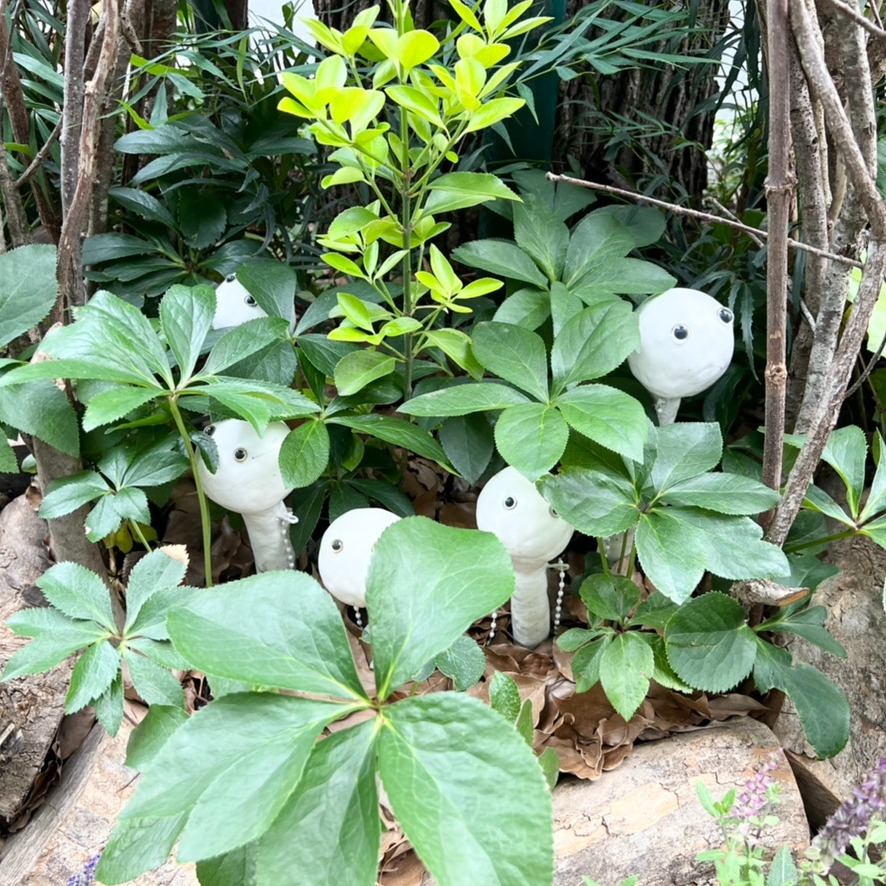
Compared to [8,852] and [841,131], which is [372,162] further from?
[8,852]

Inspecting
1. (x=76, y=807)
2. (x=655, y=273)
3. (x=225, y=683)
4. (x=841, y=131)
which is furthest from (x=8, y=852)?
(x=841, y=131)

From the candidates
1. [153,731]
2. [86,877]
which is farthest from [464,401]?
[86,877]

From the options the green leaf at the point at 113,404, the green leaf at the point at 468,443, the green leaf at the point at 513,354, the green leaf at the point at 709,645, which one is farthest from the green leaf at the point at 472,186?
the green leaf at the point at 709,645

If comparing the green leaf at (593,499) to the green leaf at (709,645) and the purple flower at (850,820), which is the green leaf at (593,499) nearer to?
the green leaf at (709,645)

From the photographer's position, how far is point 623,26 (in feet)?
3.02

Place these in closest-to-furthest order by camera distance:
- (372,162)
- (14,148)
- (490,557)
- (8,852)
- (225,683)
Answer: (490,557), (225,683), (372,162), (8,852), (14,148)

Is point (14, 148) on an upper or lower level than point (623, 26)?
lower

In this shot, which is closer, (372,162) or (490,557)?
(490,557)

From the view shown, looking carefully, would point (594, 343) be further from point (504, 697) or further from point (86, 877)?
point (86, 877)

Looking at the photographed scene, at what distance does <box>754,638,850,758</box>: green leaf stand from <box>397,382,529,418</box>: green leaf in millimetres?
367

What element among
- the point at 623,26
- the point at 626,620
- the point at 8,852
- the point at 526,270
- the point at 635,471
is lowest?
the point at 8,852

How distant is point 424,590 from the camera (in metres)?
0.53

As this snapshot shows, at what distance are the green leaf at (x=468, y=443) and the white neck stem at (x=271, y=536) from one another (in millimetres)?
209

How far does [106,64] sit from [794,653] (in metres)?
1.01
